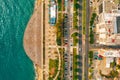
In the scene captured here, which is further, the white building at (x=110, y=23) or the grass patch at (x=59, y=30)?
the grass patch at (x=59, y=30)

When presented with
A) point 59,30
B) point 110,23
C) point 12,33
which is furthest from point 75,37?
point 12,33

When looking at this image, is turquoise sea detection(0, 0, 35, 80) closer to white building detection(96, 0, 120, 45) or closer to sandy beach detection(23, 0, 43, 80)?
sandy beach detection(23, 0, 43, 80)

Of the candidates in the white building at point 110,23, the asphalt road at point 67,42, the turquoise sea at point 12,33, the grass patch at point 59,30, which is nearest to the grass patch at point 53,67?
the asphalt road at point 67,42

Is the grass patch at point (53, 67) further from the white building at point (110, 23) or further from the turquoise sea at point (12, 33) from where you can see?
the white building at point (110, 23)

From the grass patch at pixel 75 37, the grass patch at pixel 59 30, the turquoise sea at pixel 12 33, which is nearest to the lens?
the grass patch at pixel 59 30

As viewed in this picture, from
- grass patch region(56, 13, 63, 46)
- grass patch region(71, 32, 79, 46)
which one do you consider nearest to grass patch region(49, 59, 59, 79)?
grass patch region(56, 13, 63, 46)

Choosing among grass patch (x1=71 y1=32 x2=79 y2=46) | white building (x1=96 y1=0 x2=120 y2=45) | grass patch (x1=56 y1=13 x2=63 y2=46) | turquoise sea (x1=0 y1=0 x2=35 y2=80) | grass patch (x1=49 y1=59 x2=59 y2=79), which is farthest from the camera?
turquoise sea (x1=0 y1=0 x2=35 y2=80)

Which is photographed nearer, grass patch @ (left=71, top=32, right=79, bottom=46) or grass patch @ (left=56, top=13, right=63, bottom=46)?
grass patch @ (left=56, top=13, right=63, bottom=46)

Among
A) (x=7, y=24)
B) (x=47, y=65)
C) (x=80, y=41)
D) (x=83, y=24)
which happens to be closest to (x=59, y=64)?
(x=47, y=65)

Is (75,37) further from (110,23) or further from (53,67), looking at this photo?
(110,23)
